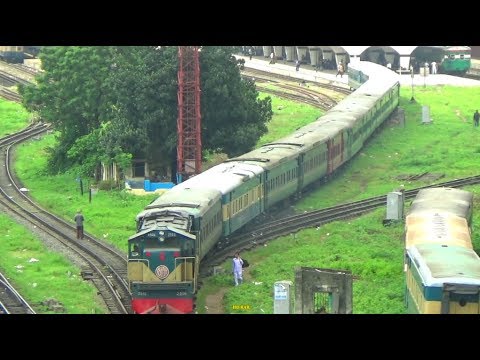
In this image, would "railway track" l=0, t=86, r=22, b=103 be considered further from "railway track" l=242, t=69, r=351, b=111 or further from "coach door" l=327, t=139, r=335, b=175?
"coach door" l=327, t=139, r=335, b=175

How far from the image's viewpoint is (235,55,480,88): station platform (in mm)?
71812

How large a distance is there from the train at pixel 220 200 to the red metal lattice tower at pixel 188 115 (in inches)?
133

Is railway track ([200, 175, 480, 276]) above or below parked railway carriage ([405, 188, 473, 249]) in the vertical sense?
below

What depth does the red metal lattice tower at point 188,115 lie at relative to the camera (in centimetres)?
4150

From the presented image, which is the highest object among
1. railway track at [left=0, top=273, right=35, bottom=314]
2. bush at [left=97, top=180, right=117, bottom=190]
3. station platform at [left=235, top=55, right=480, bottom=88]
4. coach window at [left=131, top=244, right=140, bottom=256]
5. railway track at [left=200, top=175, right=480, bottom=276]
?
coach window at [left=131, top=244, right=140, bottom=256]

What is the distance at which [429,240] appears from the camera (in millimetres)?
24172

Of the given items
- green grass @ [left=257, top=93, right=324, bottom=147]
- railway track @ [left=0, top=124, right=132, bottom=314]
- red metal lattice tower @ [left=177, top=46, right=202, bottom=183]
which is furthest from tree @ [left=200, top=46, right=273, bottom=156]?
green grass @ [left=257, top=93, right=324, bottom=147]

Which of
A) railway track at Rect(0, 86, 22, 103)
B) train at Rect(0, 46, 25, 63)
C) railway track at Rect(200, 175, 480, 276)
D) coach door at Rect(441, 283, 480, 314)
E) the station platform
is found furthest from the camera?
train at Rect(0, 46, 25, 63)

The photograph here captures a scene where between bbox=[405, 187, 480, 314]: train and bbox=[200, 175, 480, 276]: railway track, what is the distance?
5.34 metres

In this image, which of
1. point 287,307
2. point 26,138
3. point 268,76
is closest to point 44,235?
point 287,307

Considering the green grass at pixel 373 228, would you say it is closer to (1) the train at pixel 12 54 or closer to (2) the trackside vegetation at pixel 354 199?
(2) the trackside vegetation at pixel 354 199

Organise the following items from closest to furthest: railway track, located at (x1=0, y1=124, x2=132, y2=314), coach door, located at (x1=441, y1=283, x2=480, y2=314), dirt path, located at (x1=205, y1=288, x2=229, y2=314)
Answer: coach door, located at (x1=441, y1=283, x2=480, y2=314) → dirt path, located at (x1=205, y1=288, x2=229, y2=314) → railway track, located at (x1=0, y1=124, x2=132, y2=314)

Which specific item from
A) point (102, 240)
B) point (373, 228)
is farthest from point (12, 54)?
point (373, 228)

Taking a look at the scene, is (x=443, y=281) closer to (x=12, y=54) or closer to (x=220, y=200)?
(x=220, y=200)
